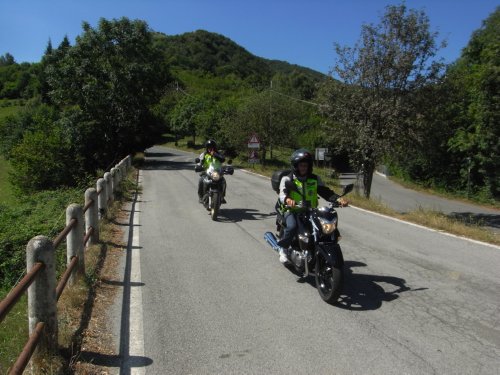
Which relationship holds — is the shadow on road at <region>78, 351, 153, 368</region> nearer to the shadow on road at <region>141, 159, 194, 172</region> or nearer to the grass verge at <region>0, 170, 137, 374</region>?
the grass verge at <region>0, 170, 137, 374</region>

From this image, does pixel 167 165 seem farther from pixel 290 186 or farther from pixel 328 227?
pixel 328 227

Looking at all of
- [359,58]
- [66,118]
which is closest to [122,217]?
[359,58]

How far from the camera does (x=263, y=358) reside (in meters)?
4.28

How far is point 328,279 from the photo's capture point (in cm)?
578

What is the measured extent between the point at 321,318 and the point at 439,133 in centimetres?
1512

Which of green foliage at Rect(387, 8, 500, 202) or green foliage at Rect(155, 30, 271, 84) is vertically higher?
green foliage at Rect(155, 30, 271, 84)

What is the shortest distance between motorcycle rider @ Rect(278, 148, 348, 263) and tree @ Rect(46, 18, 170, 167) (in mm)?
28994

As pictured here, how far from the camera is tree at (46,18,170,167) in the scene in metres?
33.2

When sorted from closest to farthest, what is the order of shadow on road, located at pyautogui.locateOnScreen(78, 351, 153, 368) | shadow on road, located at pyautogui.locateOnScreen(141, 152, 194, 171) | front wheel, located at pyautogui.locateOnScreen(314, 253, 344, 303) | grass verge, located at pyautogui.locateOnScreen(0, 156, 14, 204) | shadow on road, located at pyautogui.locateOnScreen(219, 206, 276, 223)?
shadow on road, located at pyautogui.locateOnScreen(78, 351, 153, 368) < front wheel, located at pyautogui.locateOnScreen(314, 253, 344, 303) < shadow on road, located at pyautogui.locateOnScreen(219, 206, 276, 223) < grass verge, located at pyautogui.locateOnScreen(0, 156, 14, 204) < shadow on road, located at pyautogui.locateOnScreen(141, 152, 194, 171)

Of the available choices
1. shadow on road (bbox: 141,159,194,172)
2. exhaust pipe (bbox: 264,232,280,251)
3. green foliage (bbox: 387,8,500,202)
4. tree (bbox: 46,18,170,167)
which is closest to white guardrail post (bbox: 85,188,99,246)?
exhaust pipe (bbox: 264,232,280,251)

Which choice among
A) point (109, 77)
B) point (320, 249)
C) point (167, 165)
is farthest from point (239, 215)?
point (109, 77)

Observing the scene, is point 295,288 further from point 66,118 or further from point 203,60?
point 203,60

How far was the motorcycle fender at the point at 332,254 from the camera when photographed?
217 inches

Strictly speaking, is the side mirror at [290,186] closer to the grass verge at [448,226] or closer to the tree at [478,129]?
the grass verge at [448,226]
